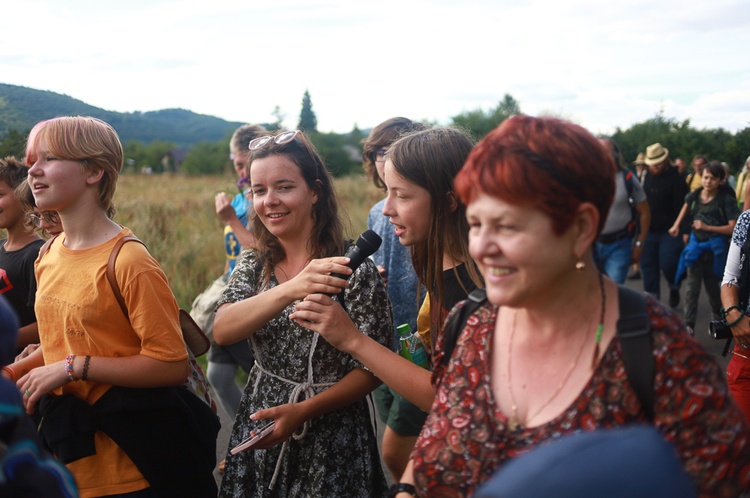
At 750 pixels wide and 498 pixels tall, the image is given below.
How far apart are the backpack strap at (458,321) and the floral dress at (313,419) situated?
0.70 metres

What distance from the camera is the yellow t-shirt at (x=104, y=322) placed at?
2.34 m

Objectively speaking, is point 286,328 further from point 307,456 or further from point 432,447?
point 432,447

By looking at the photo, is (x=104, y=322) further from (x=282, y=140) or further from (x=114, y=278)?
(x=282, y=140)

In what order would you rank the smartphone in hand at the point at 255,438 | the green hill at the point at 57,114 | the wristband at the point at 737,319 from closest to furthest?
1. the smartphone in hand at the point at 255,438
2. the green hill at the point at 57,114
3. the wristband at the point at 737,319

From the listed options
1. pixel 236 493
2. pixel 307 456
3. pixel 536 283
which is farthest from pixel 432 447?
pixel 236 493

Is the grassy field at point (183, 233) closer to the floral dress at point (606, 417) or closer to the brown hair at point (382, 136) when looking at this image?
the brown hair at point (382, 136)

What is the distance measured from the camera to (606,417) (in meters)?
1.35

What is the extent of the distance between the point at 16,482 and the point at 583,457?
929 mm

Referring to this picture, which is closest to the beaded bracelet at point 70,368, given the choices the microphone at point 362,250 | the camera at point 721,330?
the microphone at point 362,250

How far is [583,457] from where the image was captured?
2.88 feet

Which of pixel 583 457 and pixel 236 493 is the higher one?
pixel 583 457

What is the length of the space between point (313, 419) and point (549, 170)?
5.01 feet

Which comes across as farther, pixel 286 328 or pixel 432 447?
pixel 286 328

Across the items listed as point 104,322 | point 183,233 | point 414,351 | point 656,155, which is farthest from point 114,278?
point 656,155
